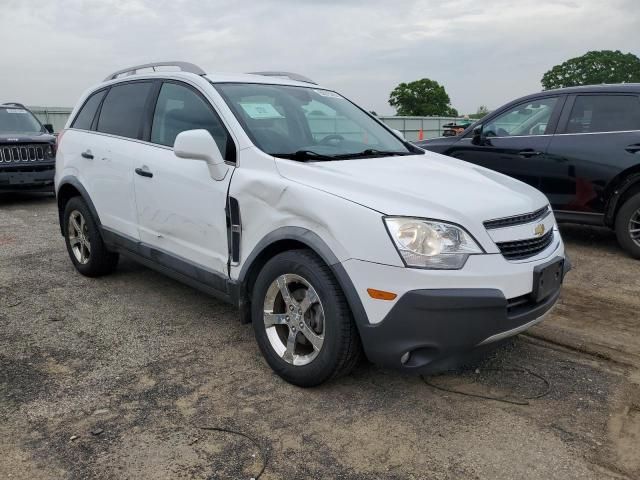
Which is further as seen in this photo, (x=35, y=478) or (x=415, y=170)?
(x=415, y=170)

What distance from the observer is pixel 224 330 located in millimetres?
4090

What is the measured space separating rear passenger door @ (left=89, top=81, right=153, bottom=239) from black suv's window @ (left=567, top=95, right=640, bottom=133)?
14.3ft

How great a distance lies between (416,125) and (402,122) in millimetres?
1317

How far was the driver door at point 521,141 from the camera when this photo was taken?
6332 mm

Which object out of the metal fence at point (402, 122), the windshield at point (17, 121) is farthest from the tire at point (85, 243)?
the metal fence at point (402, 122)

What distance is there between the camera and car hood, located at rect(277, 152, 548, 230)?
2.83m

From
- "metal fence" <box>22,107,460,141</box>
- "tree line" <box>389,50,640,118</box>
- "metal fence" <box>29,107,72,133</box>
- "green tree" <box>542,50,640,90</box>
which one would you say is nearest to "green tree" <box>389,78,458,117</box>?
"tree line" <box>389,50,640,118</box>

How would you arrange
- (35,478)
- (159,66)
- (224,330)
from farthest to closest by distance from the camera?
(159,66), (224,330), (35,478)

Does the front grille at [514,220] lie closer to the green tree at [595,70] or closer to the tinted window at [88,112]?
the tinted window at [88,112]

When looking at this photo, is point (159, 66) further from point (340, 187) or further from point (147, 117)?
point (340, 187)

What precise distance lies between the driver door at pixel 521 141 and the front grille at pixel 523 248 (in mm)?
3379

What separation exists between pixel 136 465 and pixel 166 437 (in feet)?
0.76

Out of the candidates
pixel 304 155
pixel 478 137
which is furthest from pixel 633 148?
pixel 304 155

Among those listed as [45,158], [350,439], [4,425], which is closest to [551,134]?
[350,439]
